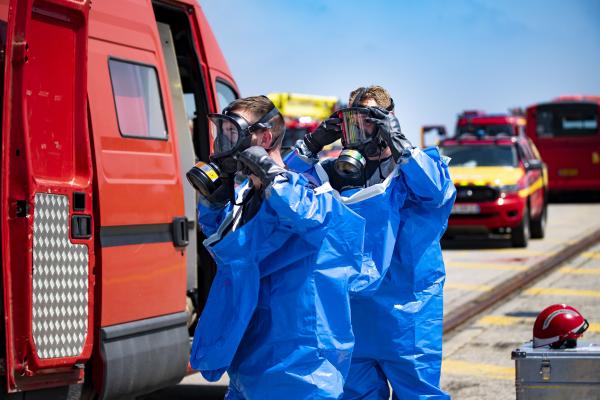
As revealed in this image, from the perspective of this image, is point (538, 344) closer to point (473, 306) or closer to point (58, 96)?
point (58, 96)

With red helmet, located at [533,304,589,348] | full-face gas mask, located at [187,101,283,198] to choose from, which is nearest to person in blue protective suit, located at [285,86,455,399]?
red helmet, located at [533,304,589,348]

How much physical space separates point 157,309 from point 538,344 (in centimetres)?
211

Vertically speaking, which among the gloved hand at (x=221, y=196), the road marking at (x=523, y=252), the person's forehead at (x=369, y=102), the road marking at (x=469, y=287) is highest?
the person's forehead at (x=369, y=102)

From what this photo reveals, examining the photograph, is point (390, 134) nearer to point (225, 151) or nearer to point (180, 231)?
point (225, 151)

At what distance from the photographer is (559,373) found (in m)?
4.96

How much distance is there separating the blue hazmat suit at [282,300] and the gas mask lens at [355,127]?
3.36ft

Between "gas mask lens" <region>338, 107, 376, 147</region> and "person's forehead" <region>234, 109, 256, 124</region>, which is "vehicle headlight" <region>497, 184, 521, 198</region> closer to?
"gas mask lens" <region>338, 107, 376, 147</region>

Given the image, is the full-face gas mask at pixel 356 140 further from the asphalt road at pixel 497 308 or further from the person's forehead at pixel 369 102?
the asphalt road at pixel 497 308

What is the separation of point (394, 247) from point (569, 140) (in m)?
22.7

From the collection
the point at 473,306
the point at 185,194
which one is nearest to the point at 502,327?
the point at 473,306

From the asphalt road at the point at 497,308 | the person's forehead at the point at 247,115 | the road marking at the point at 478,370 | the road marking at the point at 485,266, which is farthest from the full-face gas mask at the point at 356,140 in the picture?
the road marking at the point at 485,266

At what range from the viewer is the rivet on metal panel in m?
4.95

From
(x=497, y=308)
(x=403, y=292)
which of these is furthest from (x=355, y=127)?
(x=497, y=308)

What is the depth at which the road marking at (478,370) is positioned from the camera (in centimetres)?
805
